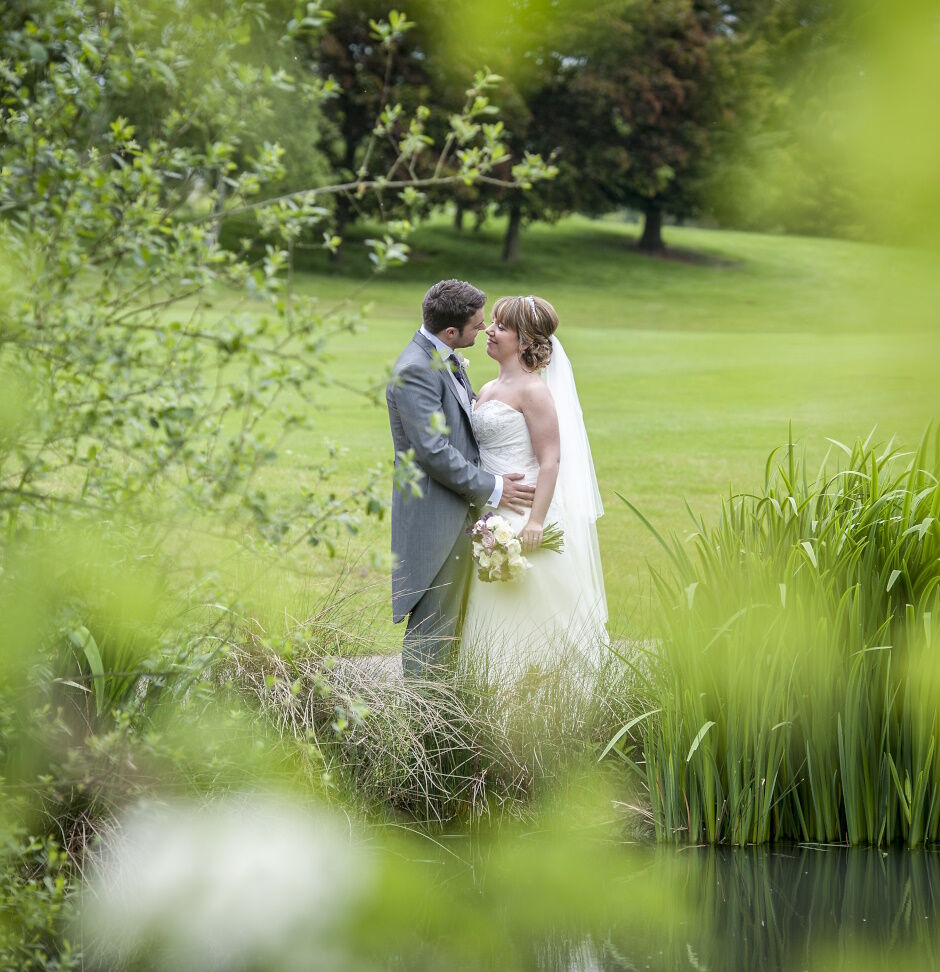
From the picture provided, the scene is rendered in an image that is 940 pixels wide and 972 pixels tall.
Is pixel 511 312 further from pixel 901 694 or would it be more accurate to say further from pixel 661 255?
pixel 661 255

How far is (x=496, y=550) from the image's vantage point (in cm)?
558

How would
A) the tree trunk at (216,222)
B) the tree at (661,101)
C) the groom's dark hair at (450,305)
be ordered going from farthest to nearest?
the tree at (661,101) → the groom's dark hair at (450,305) → the tree trunk at (216,222)

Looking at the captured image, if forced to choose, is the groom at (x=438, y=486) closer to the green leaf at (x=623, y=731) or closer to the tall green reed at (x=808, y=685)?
the green leaf at (x=623, y=731)

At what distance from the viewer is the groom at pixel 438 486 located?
213 inches

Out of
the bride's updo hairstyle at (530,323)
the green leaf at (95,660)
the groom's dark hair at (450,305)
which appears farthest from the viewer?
the bride's updo hairstyle at (530,323)

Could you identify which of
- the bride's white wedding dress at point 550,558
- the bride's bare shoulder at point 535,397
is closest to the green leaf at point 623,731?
the bride's white wedding dress at point 550,558

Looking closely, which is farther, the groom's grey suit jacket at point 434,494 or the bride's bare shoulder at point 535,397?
the bride's bare shoulder at point 535,397

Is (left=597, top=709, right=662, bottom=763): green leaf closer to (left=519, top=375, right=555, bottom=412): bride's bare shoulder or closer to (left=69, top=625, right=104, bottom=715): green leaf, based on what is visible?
(left=519, top=375, right=555, bottom=412): bride's bare shoulder

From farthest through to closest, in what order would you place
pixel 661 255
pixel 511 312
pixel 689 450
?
pixel 661 255
pixel 689 450
pixel 511 312

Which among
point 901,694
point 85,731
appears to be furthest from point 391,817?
point 901,694

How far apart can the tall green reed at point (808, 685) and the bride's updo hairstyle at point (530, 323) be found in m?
1.26

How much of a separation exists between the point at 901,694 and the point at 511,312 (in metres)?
2.44

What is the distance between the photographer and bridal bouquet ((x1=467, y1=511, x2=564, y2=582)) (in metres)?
5.56

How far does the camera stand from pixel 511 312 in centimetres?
567
